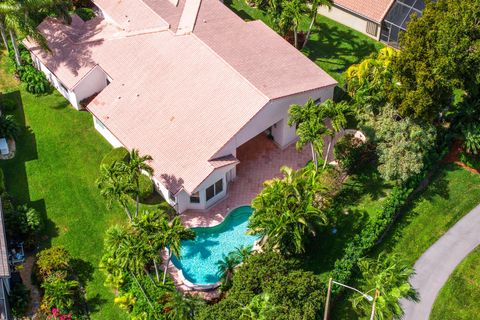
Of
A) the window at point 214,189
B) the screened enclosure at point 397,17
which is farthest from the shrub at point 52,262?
the screened enclosure at point 397,17

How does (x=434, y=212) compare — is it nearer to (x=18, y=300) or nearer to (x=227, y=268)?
(x=227, y=268)

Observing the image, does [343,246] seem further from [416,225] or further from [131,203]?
[131,203]

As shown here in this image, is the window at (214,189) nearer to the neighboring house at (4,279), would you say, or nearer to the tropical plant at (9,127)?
the neighboring house at (4,279)

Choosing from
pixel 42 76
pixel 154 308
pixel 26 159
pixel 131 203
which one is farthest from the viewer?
pixel 42 76

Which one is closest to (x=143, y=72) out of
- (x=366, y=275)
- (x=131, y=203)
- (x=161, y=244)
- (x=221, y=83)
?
(x=221, y=83)

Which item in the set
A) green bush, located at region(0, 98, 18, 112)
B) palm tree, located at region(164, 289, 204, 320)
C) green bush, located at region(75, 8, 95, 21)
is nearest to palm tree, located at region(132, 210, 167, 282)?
palm tree, located at region(164, 289, 204, 320)

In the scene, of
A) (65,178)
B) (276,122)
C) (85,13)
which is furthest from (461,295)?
(85,13)
